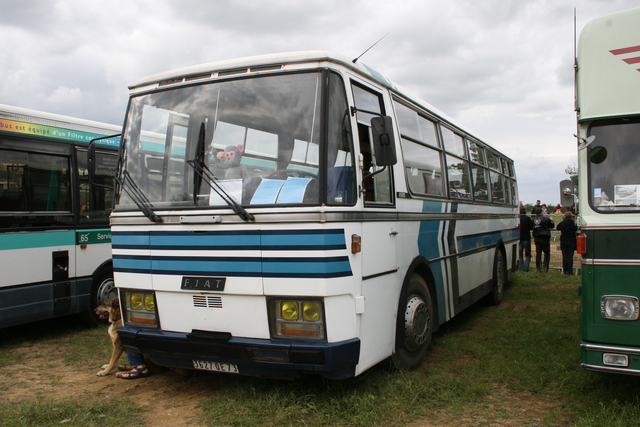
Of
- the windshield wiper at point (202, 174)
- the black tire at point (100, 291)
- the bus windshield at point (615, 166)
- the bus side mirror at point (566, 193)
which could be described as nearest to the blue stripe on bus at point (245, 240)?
the windshield wiper at point (202, 174)

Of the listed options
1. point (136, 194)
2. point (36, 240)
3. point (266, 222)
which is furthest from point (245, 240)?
point (36, 240)

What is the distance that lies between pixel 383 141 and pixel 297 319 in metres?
1.64

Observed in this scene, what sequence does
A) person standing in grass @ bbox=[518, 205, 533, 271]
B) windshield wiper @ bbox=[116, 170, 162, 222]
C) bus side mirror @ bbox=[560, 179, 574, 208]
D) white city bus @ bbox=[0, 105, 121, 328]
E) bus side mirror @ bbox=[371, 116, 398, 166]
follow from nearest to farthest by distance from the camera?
bus side mirror @ bbox=[371, 116, 398, 166] < windshield wiper @ bbox=[116, 170, 162, 222] < bus side mirror @ bbox=[560, 179, 574, 208] < white city bus @ bbox=[0, 105, 121, 328] < person standing in grass @ bbox=[518, 205, 533, 271]

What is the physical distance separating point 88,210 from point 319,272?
17.0ft

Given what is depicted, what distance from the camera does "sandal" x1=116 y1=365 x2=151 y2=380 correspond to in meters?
5.60

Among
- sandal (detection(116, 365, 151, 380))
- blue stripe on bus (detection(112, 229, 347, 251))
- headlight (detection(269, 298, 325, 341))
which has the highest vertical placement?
blue stripe on bus (detection(112, 229, 347, 251))

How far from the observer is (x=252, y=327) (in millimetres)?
4500

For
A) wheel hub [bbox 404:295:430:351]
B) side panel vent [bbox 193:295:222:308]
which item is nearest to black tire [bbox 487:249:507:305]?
wheel hub [bbox 404:295:430:351]

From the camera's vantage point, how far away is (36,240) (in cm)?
722

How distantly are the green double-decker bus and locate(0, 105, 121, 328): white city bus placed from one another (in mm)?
6506

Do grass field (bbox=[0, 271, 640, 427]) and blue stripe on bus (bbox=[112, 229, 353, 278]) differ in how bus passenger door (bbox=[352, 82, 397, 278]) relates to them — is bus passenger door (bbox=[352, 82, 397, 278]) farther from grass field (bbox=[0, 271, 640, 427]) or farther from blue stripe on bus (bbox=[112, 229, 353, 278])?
grass field (bbox=[0, 271, 640, 427])

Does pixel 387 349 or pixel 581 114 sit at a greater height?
pixel 581 114

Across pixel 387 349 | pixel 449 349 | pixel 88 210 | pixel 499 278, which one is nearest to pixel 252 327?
pixel 387 349

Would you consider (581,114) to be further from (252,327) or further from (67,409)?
(67,409)
